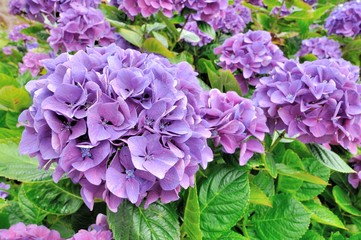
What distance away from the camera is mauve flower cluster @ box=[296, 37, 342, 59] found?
217cm

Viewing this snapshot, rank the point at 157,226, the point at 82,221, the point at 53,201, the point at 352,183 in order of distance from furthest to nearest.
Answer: the point at 352,183, the point at 82,221, the point at 53,201, the point at 157,226

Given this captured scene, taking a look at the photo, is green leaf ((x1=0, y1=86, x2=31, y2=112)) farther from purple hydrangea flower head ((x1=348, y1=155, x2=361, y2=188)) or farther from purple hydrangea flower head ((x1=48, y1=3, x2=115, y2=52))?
purple hydrangea flower head ((x1=348, y1=155, x2=361, y2=188))

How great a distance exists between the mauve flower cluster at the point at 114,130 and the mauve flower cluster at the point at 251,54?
2.60 feet

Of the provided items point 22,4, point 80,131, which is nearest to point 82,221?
point 80,131

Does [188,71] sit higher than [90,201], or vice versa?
A: [188,71]

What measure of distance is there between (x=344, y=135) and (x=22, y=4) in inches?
58.7

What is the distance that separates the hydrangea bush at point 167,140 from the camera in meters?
0.73

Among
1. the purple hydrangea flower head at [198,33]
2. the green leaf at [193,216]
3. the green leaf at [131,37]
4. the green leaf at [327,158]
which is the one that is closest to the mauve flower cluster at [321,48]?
the purple hydrangea flower head at [198,33]

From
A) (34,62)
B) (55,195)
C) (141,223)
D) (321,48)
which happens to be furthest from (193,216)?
(321,48)

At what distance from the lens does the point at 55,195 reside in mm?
972

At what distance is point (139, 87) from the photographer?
2.47 feet

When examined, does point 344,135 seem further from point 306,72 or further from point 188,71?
point 188,71

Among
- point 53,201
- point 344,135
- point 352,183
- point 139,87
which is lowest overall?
point 352,183

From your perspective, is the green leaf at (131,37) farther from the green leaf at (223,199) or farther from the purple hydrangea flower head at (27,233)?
the purple hydrangea flower head at (27,233)
